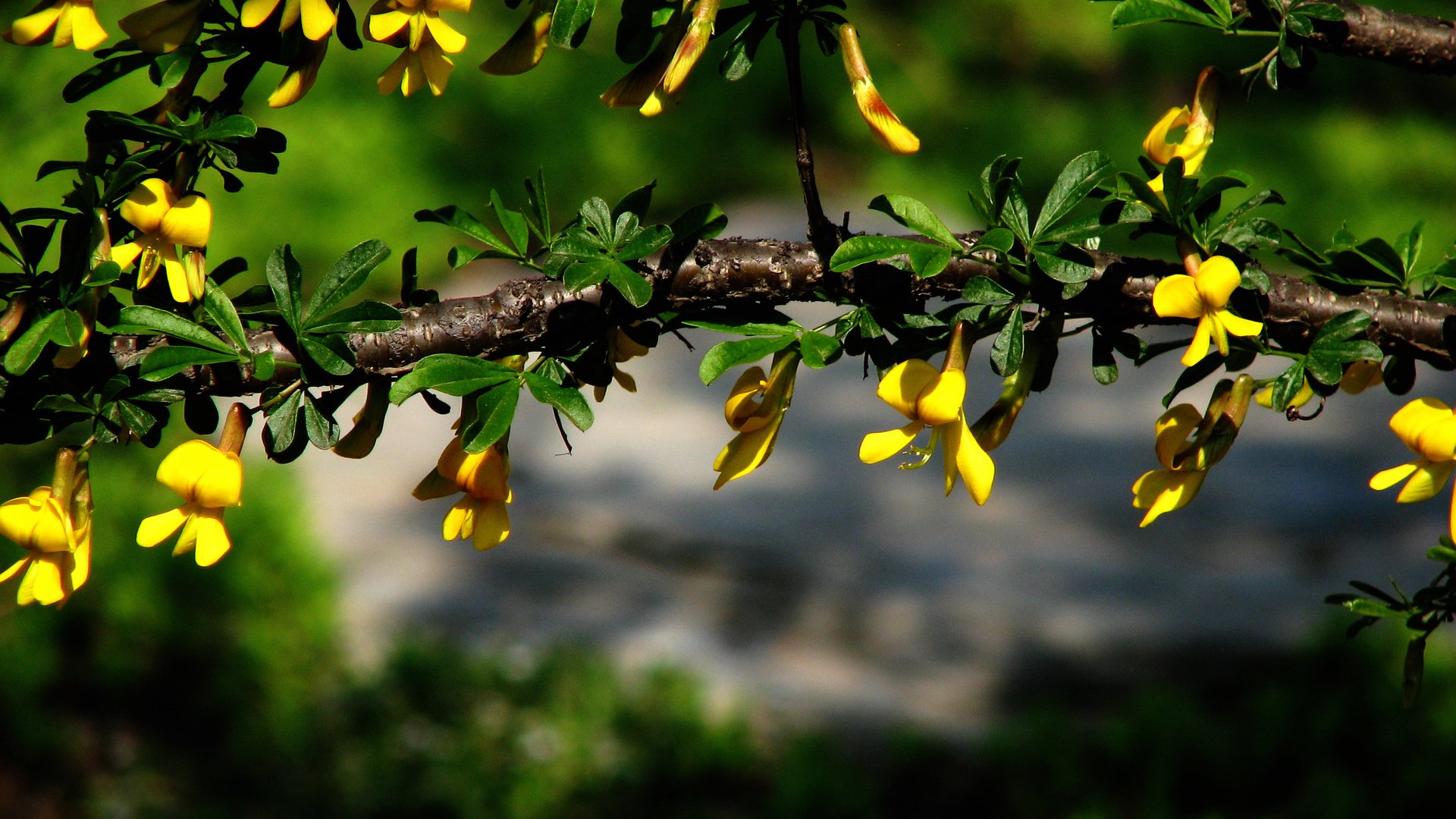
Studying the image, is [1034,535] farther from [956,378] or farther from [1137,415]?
[956,378]

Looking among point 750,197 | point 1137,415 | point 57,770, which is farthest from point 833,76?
point 57,770

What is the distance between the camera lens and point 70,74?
2508 millimetres

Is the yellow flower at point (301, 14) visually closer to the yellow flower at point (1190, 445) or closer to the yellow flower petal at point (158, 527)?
the yellow flower petal at point (158, 527)

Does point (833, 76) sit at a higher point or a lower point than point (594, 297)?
lower

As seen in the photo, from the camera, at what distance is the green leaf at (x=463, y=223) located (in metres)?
0.65

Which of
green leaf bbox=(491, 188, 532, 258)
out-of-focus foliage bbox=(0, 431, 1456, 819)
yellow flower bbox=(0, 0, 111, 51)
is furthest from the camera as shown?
out-of-focus foliage bbox=(0, 431, 1456, 819)

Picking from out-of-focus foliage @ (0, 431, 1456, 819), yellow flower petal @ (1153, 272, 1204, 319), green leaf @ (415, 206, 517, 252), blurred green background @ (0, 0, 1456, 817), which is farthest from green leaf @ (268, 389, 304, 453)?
out-of-focus foliage @ (0, 431, 1456, 819)

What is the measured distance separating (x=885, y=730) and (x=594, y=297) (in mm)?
1701

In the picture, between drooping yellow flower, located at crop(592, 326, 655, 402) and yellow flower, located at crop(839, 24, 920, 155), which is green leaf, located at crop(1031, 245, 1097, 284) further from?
drooping yellow flower, located at crop(592, 326, 655, 402)

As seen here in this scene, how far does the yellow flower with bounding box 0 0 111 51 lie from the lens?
575 mm

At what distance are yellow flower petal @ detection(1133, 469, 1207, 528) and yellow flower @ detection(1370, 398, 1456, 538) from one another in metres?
0.09

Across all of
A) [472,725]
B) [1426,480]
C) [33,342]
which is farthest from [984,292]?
[472,725]

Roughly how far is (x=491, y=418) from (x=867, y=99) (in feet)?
0.83

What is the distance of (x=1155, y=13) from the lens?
0.68 metres
